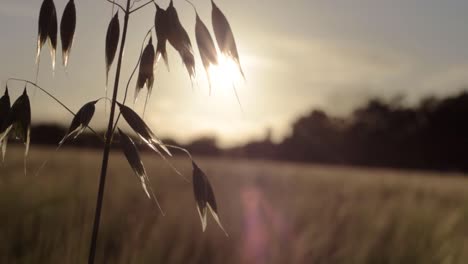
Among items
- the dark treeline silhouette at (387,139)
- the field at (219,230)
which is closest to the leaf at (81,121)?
the field at (219,230)

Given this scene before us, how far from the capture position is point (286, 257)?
2.04 metres

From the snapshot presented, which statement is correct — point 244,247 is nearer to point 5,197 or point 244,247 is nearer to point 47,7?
point 5,197

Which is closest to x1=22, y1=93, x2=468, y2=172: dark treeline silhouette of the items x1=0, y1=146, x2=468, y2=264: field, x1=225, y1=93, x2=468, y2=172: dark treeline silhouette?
x1=225, y1=93, x2=468, y2=172: dark treeline silhouette

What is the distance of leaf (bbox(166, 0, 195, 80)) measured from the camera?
2.13 feet

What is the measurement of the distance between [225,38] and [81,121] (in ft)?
0.60

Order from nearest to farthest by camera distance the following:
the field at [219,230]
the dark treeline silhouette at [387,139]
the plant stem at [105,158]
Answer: the plant stem at [105,158]
the field at [219,230]
the dark treeline silhouette at [387,139]

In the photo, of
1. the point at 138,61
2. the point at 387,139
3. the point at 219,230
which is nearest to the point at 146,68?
the point at 138,61

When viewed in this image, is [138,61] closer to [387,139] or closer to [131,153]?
[131,153]

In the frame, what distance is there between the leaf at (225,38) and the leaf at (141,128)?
0.12 m

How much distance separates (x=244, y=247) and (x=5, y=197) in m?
1.12

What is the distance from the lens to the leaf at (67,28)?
66 cm

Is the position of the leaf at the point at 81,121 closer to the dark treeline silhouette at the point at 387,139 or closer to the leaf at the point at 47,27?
the leaf at the point at 47,27

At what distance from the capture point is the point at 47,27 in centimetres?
66

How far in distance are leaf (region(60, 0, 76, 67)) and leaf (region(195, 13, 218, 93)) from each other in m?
0.14
